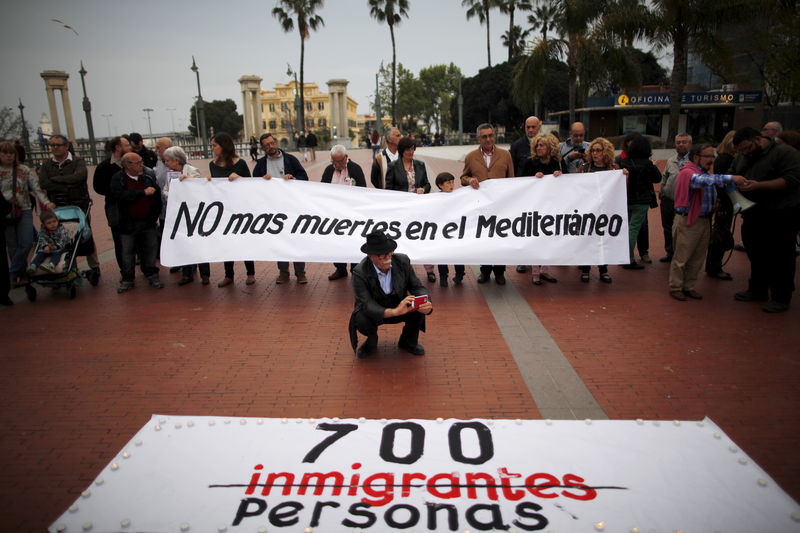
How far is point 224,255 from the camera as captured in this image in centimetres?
733

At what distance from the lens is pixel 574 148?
8367 millimetres

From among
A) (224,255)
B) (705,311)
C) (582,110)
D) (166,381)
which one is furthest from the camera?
(582,110)

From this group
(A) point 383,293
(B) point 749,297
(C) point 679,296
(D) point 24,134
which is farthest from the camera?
(D) point 24,134

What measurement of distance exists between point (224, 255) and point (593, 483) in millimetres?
5547

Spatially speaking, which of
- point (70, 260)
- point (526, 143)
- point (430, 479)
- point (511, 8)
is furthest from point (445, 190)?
point (511, 8)

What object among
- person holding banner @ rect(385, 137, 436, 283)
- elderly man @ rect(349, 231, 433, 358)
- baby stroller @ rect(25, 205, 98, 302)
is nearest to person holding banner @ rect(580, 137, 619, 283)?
person holding banner @ rect(385, 137, 436, 283)

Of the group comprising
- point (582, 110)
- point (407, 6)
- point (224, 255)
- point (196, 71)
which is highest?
point (407, 6)

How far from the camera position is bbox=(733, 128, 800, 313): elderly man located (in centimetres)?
606

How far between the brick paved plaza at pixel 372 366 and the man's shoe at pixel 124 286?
12 cm

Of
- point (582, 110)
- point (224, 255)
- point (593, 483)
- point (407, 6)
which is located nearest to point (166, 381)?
point (224, 255)

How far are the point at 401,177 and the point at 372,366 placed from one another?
3372 mm

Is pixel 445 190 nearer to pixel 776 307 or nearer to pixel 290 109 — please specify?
pixel 776 307

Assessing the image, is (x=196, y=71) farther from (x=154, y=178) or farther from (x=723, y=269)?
(x=723, y=269)

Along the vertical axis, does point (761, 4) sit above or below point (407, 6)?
below
